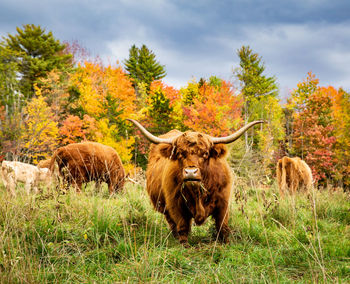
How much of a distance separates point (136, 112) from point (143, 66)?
15.5 m

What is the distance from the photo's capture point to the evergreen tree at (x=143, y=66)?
38.9 m

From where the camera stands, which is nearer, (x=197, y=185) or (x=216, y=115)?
(x=197, y=185)

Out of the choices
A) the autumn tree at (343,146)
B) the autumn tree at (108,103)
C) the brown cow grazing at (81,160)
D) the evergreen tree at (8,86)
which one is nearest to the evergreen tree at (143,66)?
the autumn tree at (108,103)

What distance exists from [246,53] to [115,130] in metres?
21.5

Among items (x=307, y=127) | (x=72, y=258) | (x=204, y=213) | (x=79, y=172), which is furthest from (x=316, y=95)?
(x=72, y=258)

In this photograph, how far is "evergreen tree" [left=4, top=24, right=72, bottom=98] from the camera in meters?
25.8

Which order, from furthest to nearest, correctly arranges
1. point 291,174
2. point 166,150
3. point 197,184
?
point 291,174, point 166,150, point 197,184

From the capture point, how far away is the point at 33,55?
92.2ft

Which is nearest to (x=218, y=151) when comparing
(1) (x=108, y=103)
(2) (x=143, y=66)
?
(1) (x=108, y=103)

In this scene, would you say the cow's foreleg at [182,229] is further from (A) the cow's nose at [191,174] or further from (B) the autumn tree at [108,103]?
(B) the autumn tree at [108,103]

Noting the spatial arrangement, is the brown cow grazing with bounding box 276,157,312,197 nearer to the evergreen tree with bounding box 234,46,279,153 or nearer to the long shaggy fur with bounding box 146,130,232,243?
the long shaggy fur with bounding box 146,130,232,243

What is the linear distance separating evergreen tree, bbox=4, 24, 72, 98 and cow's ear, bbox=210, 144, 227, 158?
25911mm

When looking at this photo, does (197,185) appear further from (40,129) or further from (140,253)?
(40,129)

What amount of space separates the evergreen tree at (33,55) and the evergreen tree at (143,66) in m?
11.9
